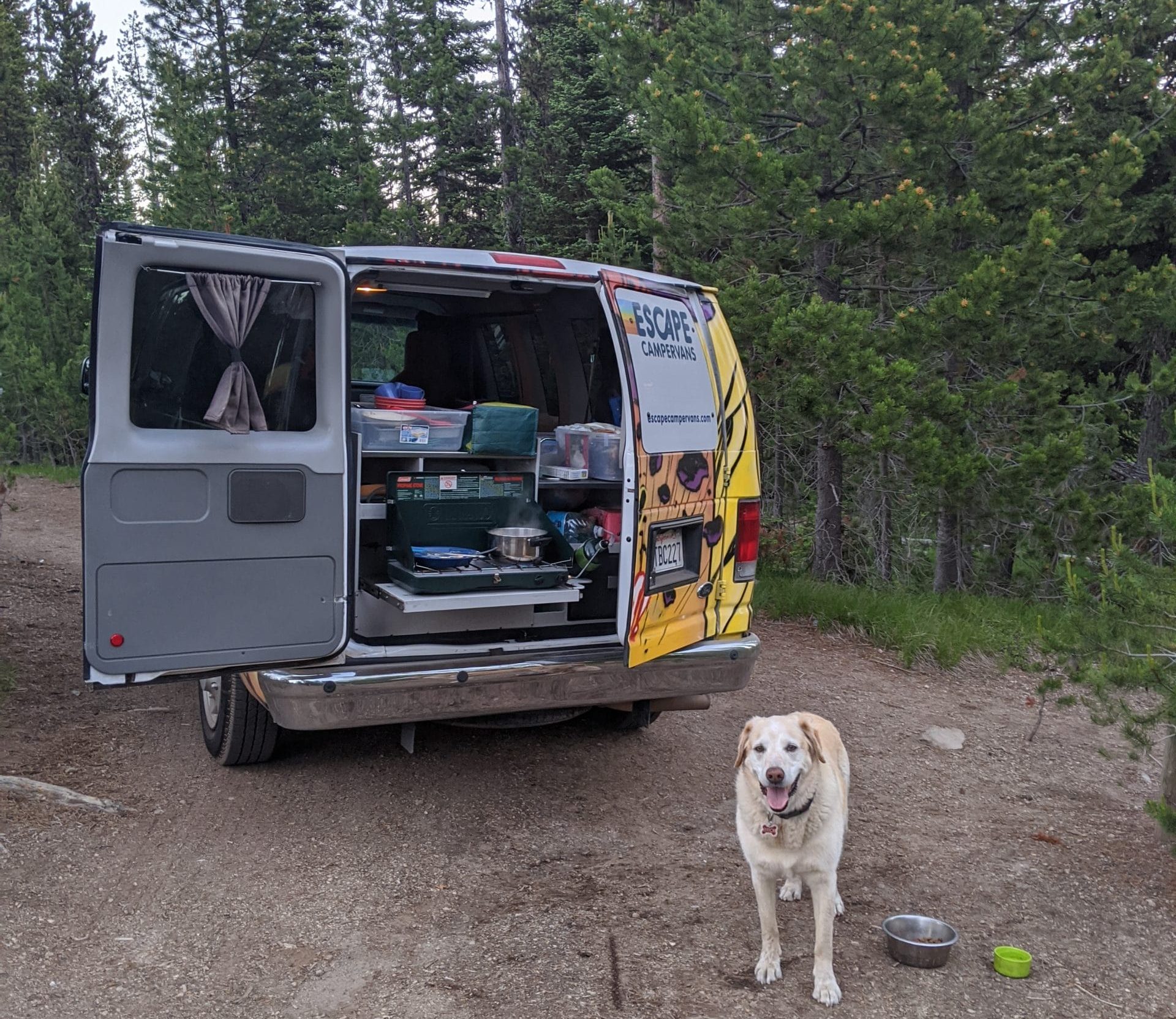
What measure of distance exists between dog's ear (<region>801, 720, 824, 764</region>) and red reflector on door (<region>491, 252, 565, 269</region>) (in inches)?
91.7

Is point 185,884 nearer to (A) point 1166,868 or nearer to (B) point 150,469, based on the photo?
(B) point 150,469

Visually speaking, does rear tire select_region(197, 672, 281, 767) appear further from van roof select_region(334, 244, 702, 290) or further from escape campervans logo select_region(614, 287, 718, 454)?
escape campervans logo select_region(614, 287, 718, 454)

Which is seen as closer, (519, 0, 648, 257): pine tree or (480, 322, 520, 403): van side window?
(480, 322, 520, 403): van side window

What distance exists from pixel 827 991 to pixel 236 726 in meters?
2.91

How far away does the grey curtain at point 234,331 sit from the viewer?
12.6 feet

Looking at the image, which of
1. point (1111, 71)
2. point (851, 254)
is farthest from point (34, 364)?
point (1111, 71)

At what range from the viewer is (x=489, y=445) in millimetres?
4953

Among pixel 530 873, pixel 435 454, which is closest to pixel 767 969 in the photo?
pixel 530 873

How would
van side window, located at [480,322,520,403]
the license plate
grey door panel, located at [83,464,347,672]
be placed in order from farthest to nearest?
1. van side window, located at [480,322,520,403]
2. the license plate
3. grey door panel, located at [83,464,347,672]

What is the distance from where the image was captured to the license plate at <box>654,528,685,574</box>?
4.56 metres

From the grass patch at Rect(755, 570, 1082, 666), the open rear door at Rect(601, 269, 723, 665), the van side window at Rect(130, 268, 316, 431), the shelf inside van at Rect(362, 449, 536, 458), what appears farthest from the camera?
the grass patch at Rect(755, 570, 1082, 666)

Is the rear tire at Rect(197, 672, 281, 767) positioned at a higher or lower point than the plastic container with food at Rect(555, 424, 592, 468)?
lower

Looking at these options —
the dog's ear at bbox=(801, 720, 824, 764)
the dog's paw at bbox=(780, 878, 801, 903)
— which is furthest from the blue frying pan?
the dog's paw at bbox=(780, 878, 801, 903)

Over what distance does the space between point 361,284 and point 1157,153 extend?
12073 millimetres
